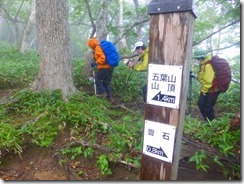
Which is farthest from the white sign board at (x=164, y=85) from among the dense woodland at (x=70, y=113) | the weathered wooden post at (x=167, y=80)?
the dense woodland at (x=70, y=113)

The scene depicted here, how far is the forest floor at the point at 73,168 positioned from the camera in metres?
3.71

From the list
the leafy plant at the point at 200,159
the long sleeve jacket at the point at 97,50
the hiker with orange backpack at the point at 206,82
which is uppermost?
the long sleeve jacket at the point at 97,50

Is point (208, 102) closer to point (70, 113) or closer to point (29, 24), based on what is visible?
point (70, 113)

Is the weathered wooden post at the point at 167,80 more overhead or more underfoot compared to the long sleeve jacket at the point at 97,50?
more underfoot

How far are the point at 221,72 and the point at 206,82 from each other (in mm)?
422

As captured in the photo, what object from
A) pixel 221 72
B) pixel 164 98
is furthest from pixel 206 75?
pixel 164 98

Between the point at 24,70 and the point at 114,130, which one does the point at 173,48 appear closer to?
the point at 114,130

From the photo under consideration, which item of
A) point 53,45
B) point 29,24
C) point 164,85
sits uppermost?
point 29,24

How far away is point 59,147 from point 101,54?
2.97 m

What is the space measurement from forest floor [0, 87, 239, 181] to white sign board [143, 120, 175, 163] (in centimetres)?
120

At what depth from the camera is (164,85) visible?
2.41 meters

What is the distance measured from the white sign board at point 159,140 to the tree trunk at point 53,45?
3.65 m

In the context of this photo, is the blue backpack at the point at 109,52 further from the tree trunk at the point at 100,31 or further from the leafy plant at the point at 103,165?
the leafy plant at the point at 103,165

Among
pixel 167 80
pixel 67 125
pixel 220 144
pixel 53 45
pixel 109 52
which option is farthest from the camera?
pixel 109 52
